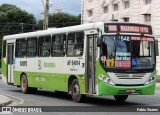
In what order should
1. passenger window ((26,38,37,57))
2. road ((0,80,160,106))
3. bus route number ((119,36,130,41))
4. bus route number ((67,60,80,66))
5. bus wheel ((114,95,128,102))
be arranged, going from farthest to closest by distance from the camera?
1. passenger window ((26,38,37,57))
2. bus wheel ((114,95,128,102))
3. bus route number ((67,60,80,66))
4. road ((0,80,160,106))
5. bus route number ((119,36,130,41))

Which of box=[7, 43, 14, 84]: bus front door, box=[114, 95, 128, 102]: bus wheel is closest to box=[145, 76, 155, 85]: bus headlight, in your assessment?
box=[114, 95, 128, 102]: bus wheel

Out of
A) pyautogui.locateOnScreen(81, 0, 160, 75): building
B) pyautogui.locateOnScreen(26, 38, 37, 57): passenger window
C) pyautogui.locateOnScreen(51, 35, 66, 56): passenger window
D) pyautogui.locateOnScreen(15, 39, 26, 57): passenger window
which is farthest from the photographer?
pyautogui.locateOnScreen(81, 0, 160, 75): building

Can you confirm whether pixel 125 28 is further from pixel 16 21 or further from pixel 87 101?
pixel 16 21

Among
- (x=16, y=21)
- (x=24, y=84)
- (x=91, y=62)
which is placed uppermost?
(x=16, y=21)

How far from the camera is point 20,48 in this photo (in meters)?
23.5

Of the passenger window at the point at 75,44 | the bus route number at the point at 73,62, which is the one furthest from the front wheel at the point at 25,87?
the passenger window at the point at 75,44

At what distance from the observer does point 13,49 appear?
24.4m

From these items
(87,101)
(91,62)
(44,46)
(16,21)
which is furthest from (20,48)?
(16,21)

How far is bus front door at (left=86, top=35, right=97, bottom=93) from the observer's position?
53.9ft

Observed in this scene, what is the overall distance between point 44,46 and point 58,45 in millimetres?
1541

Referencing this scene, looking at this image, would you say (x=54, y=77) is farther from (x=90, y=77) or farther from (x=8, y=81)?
(x=8, y=81)

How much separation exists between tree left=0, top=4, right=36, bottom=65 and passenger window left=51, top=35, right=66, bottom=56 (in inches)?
2134

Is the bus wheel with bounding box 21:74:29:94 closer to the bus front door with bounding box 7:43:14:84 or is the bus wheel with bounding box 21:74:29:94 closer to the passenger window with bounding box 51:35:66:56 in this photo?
the bus front door with bounding box 7:43:14:84

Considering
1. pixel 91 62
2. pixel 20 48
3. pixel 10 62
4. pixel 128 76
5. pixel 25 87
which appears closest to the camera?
pixel 128 76
